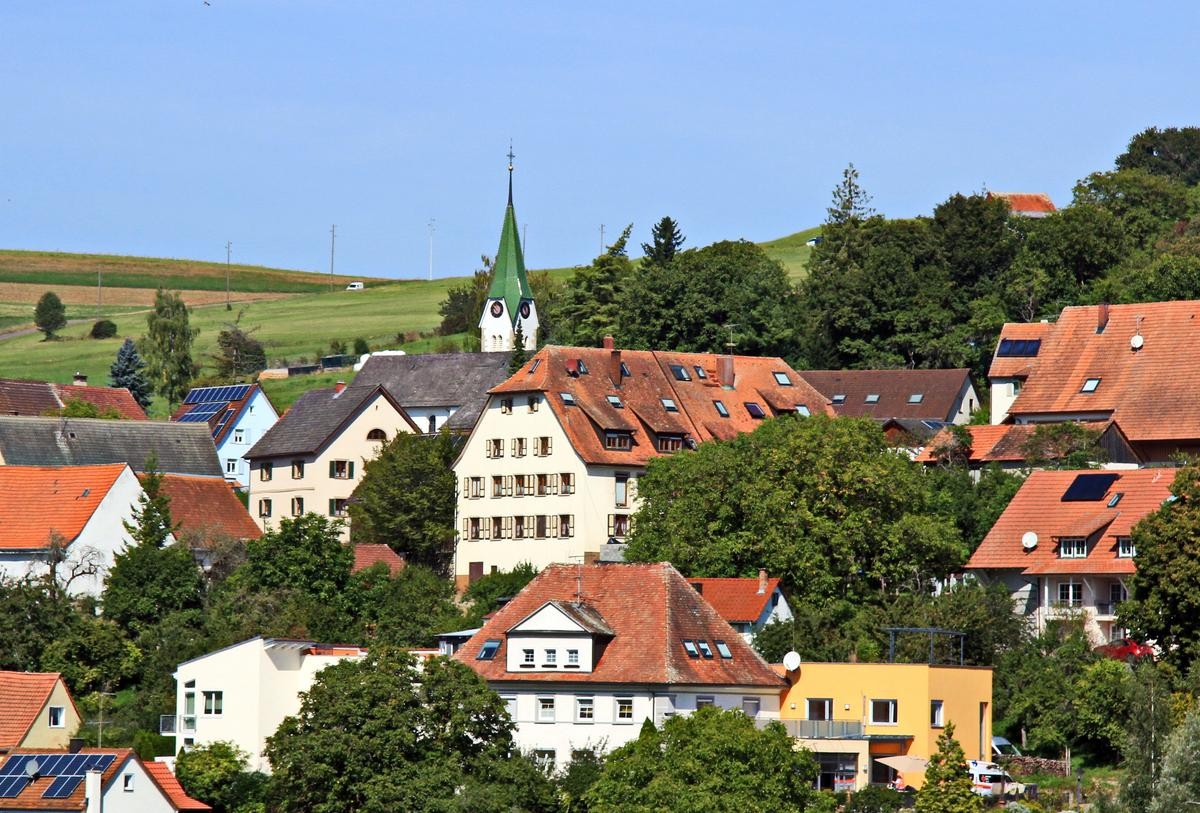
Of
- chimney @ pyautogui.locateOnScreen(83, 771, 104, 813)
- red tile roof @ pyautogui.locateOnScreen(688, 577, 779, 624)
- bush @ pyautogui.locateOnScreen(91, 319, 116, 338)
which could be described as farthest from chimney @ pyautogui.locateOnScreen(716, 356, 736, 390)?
bush @ pyautogui.locateOnScreen(91, 319, 116, 338)

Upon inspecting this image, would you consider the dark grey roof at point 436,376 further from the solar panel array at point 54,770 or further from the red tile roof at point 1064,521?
the solar panel array at point 54,770

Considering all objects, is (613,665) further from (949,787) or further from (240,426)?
(240,426)

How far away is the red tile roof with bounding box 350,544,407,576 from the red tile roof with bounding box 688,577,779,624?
50.2ft

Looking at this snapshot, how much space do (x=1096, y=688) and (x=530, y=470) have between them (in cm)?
3145

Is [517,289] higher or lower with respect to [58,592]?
higher

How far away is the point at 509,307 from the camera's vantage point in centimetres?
13950

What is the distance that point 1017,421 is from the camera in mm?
94750

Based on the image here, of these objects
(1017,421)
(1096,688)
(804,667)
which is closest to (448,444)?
(1017,421)

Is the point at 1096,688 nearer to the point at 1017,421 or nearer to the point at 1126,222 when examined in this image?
the point at 1017,421

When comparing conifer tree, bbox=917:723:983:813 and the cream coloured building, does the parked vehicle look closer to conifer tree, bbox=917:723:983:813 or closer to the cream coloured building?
conifer tree, bbox=917:723:983:813

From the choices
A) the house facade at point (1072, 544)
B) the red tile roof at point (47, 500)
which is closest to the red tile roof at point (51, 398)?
the red tile roof at point (47, 500)

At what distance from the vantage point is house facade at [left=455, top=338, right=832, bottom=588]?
3585 inches

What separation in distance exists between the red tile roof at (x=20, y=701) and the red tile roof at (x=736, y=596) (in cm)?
2089

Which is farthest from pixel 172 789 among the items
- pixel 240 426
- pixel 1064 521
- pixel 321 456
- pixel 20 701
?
pixel 240 426
